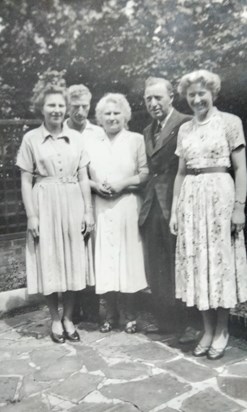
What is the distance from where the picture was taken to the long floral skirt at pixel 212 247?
316cm

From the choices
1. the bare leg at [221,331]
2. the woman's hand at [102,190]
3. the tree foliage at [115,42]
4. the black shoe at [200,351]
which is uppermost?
the tree foliage at [115,42]

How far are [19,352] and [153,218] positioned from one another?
153 cm

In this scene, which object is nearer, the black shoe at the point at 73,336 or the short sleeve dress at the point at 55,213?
the short sleeve dress at the point at 55,213

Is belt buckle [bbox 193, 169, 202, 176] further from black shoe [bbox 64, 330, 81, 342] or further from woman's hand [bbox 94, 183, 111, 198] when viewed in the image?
black shoe [bbox 64, 330, 81, 342]

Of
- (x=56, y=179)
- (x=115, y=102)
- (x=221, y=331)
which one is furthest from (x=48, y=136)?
(x=221, y=331)

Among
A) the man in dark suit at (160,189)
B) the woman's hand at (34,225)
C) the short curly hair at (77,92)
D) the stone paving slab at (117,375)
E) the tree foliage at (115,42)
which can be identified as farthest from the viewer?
the tree foliage at (115,42)

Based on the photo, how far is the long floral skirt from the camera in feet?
10.4

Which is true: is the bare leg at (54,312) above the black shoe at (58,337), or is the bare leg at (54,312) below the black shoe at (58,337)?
above

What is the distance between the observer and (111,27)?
502 centimetres

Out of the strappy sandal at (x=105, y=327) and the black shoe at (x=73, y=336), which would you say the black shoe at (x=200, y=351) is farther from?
the black shoe at (x=73, y=336)

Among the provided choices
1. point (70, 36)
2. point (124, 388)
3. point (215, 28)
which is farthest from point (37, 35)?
point (124, 388)

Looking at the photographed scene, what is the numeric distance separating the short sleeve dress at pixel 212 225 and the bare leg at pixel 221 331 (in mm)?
168

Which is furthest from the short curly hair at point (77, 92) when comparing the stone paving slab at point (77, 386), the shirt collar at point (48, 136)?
the stone paving slab at point (77, 386)

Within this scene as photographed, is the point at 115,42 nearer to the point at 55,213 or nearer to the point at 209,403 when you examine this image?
the point at 55,213
